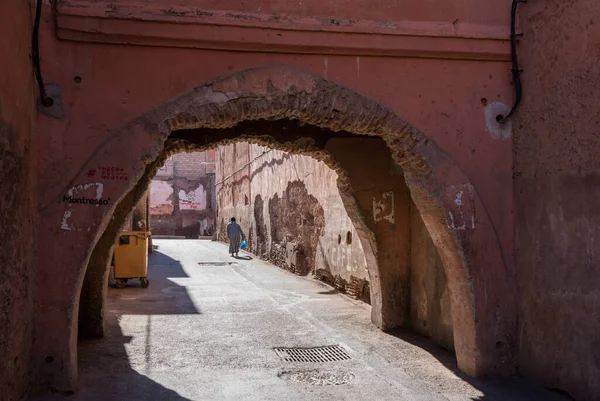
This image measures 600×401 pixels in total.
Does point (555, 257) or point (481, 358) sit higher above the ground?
point (555, 257)

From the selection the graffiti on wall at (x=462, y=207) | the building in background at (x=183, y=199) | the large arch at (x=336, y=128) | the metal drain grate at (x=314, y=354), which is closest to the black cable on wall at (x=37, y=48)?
the large arch at (x=336, y=128)

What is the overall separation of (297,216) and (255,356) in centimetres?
804

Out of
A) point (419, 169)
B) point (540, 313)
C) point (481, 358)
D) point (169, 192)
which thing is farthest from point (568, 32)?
point (169, 192)

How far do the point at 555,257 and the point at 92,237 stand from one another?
4.11 meters

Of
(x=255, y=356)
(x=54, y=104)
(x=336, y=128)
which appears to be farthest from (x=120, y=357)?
(x=336, y=128)

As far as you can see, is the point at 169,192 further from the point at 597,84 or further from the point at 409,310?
the point at 597,84

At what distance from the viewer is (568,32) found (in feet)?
17.2

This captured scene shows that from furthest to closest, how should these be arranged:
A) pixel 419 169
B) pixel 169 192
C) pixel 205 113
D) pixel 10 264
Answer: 1. pixel 169 192
2. pixel 419 169
3. pixel 205 113
4. pixel 10 264

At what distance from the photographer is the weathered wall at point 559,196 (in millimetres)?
4930

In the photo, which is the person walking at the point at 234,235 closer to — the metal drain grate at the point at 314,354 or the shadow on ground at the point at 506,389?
the metal drain grate at the point at 314,354

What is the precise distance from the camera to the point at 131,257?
11.8 m

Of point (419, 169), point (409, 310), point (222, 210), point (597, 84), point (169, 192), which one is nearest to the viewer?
point (597, 84)

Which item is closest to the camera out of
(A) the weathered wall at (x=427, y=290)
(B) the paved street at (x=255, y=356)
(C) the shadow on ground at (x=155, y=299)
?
(B) the paved street at (x=255, y=356)

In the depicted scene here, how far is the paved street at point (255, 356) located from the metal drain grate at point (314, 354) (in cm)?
12
